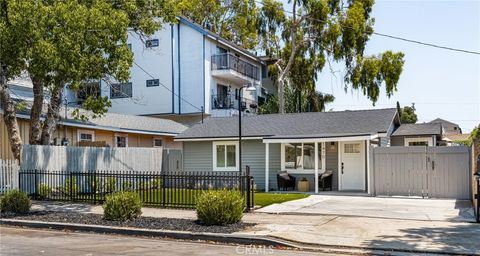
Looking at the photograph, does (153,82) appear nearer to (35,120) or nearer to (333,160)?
(35,120)

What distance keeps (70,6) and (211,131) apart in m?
11.6

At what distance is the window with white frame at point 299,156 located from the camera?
23094 mm

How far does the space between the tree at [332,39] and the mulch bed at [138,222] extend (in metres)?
26.8

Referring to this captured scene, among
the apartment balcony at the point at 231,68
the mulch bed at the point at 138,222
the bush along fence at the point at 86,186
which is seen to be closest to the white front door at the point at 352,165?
the bush along fence at the point at 86,186

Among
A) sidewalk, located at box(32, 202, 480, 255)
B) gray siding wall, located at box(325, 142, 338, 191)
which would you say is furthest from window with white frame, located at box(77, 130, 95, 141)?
gray siding wall, located at box(325, 142, 338, 191)

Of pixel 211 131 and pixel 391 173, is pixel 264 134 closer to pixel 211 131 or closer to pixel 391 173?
pixel 211 131

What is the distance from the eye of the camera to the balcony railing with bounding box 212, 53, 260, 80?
35.9 metres

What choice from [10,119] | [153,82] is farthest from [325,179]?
[153,82]

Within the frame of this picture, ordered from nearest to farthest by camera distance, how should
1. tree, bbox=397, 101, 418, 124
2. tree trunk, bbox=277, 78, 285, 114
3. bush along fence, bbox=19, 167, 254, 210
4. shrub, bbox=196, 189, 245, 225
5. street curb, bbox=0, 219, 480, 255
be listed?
1. street curb, bbox=0, 219, 480, 255
2. shrub, bbox=196, 189, 245, 225
3. bush along fence, bbox=19, 167, 254, 210
4. tree trunk, bbox=277, 78, 285, 114
5. tree, bbox=397, 101, 418, 124

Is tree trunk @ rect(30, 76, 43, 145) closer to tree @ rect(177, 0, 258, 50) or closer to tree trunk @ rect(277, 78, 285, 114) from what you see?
tree trunk @ rect(277, 78, 285, 114)

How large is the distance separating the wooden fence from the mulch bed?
159 inches

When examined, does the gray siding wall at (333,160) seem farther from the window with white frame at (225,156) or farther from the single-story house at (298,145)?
the window with white frame at (225,156)

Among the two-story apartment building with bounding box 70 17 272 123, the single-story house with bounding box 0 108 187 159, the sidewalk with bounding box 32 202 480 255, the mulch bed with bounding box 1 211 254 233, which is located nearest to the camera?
the sidewalk with bounding box 32 202 480 255

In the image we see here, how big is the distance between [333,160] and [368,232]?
11385mm
